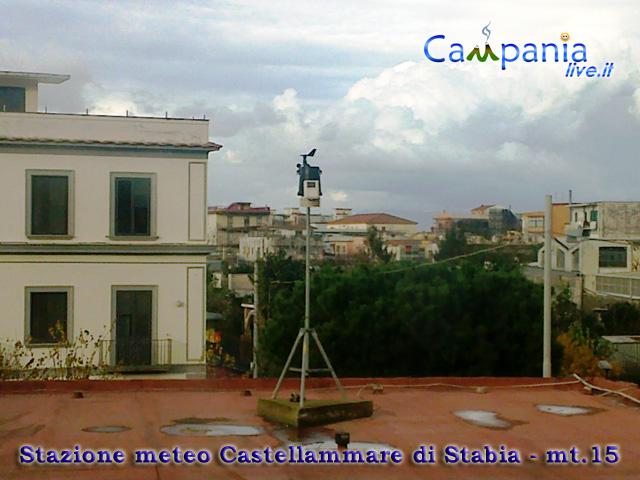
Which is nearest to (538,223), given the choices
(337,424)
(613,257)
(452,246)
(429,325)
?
(613,257)

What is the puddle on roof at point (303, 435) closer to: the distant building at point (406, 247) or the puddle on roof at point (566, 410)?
the puddle on roof at point (566, 410)

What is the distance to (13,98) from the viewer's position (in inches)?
917

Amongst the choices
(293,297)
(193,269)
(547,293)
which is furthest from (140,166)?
(547,293)

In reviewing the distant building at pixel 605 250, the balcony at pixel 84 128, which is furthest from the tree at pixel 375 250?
the balcony at pixel 84 128

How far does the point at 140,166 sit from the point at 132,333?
3.56 metres

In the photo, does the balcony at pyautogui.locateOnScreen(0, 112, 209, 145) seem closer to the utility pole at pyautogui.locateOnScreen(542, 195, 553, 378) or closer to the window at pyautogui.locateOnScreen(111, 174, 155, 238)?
the window at pyautogui.locateOnScreen(111, 174, 155, 238)

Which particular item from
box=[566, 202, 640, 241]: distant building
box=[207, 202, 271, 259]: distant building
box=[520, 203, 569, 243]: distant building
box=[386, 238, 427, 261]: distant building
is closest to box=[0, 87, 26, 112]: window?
box=[386, 238, 427, 261]: distant building

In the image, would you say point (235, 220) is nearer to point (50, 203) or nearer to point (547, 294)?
point (50, 203)

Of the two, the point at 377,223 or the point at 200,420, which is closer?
the point at 200,420

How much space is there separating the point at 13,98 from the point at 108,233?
5168mm

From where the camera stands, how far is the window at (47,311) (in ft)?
65.9

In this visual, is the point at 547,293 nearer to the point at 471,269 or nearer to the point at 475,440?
the point at 475,440

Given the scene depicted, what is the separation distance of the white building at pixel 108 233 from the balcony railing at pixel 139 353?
0.8 inches

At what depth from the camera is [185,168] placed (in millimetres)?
20672
